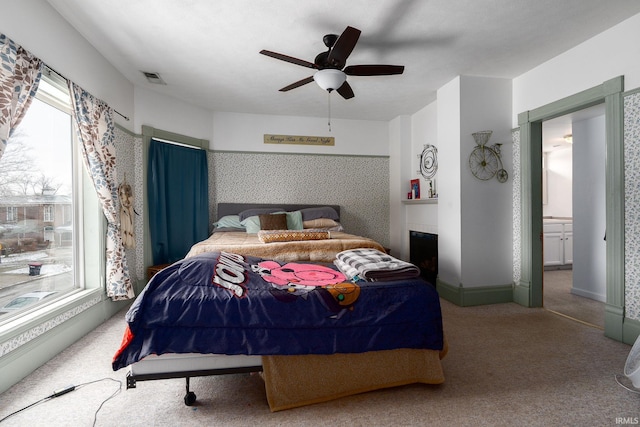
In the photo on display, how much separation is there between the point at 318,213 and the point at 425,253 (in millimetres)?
1682

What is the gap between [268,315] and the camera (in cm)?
167

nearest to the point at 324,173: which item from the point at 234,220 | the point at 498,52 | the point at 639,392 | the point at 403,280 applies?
the point at 234,220

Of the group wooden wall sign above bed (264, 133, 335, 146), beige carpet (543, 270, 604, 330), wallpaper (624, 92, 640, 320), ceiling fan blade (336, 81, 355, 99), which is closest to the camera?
wallpaper (624, 92, 640, 320)

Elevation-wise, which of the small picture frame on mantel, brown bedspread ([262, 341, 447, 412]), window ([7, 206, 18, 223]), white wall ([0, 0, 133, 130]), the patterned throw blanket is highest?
white wall ([0, 0, 133, 130])

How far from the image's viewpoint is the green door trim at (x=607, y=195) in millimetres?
2527

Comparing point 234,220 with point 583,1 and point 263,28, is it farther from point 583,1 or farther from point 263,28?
point 583,1

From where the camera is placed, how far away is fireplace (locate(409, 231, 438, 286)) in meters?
4.16

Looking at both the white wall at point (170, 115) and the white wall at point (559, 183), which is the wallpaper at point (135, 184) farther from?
the white wall at point (559, 183)

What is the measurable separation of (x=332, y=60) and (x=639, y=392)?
2971 mm

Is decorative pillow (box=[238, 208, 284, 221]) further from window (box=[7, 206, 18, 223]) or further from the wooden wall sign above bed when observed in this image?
window (box=[7, 206, 18, 223])

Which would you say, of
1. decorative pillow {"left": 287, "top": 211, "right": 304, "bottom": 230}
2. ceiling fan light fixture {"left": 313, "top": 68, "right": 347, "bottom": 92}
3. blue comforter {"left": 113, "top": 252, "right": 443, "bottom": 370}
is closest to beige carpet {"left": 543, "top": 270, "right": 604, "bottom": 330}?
blue comforter {"left": 113, "top": 252, "right": 443, "bottom": 370}

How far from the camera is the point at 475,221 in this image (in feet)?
11.5

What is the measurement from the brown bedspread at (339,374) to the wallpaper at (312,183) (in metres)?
3.33

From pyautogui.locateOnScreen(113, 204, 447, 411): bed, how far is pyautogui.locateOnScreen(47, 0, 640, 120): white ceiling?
1975 mm
